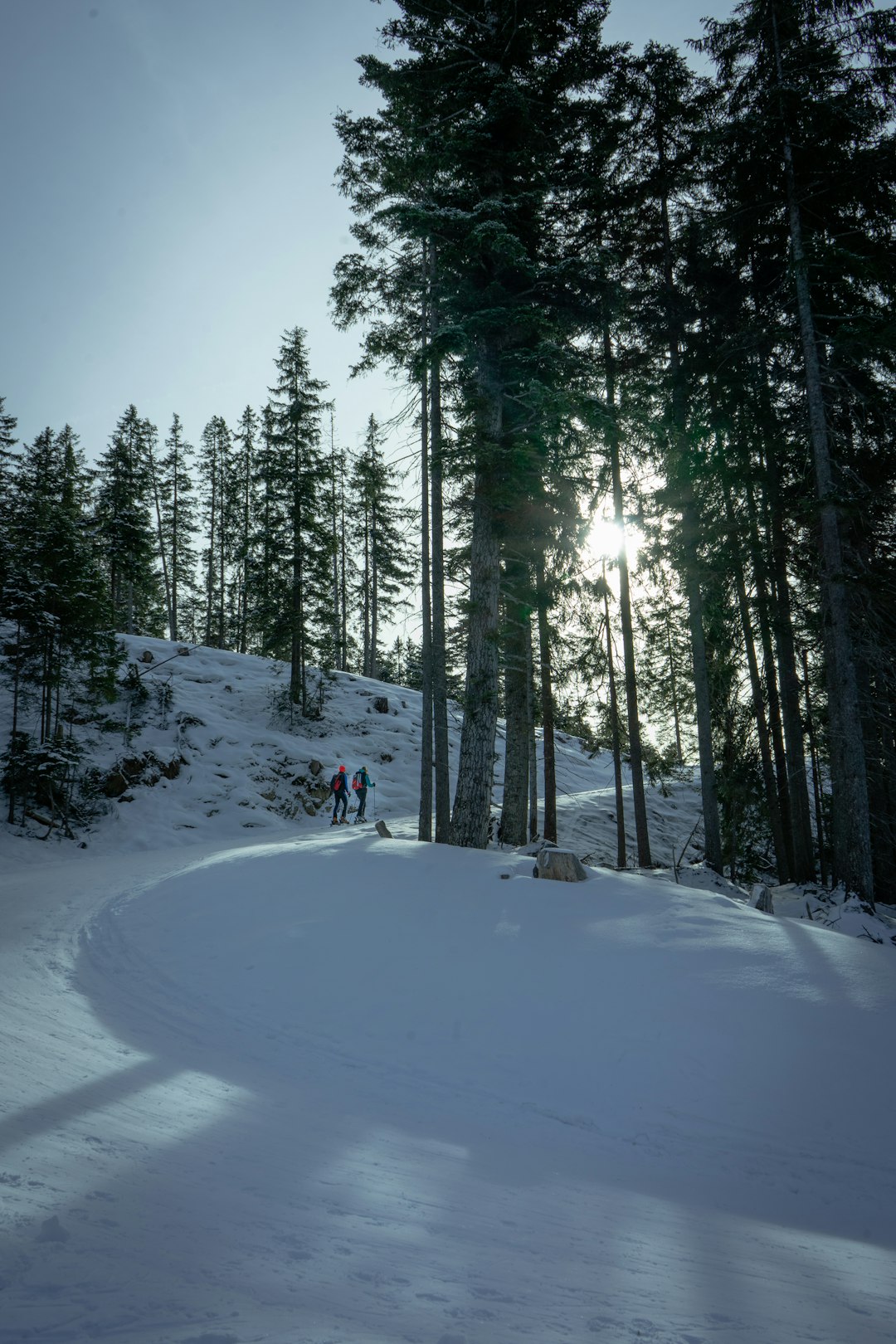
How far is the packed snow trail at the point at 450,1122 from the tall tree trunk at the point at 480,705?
2661mm

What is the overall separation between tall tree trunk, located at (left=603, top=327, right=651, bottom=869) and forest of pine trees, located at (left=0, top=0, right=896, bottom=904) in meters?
0.08

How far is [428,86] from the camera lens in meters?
11.7

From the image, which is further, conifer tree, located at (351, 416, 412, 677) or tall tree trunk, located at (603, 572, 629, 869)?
conifer tree, located at (351, 416, 412, 677)

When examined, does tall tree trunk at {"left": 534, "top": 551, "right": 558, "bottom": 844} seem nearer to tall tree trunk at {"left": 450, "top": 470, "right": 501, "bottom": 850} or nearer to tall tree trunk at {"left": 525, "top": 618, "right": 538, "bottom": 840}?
tall tree trunk at {"left": 525, "top": 618, "right": 538, "bottom": 840}

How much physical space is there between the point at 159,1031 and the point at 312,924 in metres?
2.35

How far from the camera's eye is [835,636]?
1002cm

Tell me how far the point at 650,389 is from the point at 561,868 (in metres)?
10.2

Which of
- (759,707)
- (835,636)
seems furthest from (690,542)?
(835,636)

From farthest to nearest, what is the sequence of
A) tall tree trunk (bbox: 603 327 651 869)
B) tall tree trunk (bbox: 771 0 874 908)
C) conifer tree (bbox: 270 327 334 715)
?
conifer tree (bbox: 270 327 334 715)
tall tree trunk (bbox: 603 327 651 869)
tall tree trunk (bbox: 771 0 874 908)

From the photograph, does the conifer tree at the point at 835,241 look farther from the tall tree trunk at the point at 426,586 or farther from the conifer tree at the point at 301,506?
the conifer tree at the point at 301,506

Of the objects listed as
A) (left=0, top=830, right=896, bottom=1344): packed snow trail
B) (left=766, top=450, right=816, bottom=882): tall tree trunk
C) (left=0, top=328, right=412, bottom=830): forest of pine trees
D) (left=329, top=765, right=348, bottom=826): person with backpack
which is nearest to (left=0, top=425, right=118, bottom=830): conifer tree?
(left=0, top=328, right=412, bottom=830): forest of pine trees

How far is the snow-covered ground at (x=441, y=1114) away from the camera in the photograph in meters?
2.23

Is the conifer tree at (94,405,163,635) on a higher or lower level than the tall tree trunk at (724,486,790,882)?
higher

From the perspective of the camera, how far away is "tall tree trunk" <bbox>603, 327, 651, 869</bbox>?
13.0 metres
